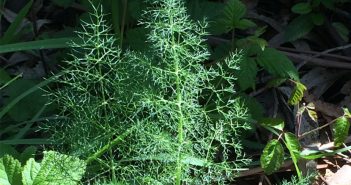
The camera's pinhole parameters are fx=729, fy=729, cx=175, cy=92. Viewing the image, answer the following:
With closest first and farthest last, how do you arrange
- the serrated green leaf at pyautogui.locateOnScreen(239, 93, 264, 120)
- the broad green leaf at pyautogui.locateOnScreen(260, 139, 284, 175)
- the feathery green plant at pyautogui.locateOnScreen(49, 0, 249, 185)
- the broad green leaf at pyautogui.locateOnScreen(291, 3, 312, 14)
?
the feathery green plant at pyautogui.locateOnScreen(49, 0, 249, 185)
the broad green leaf at pyautogui.locateOnScreen(260, 139, 284, 175)
the serrated green leaf at pyautogui.locateOnScreen(239, 93, 264, 120)
the broad green leaf at pyautogui.locateOnScreen(291, 3, 312, 14)

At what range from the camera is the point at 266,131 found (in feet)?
9.09

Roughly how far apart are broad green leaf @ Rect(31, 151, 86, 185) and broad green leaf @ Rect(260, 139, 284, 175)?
1.99 feet

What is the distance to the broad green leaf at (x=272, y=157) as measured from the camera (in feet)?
7.91

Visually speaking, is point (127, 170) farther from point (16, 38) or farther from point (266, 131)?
point (16, 38)

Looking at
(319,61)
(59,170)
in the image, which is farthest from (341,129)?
(59,170)

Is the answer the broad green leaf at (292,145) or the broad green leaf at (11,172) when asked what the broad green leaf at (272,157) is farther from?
the broad green leaf at (11,172)

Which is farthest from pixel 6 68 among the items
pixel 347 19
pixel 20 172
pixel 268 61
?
pixel 347 19

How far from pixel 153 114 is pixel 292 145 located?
0.54m

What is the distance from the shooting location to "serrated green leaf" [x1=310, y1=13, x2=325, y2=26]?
9.73 feet

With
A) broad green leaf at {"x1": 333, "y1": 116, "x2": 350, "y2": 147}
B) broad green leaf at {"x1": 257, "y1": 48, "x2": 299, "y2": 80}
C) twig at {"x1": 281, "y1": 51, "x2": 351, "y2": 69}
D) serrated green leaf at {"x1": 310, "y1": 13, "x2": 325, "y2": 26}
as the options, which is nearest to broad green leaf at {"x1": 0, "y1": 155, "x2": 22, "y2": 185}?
broad green leaf at {"x1": 257, "y1": 48, "x2": 299, "y2": 80}

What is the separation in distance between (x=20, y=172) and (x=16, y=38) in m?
0.99

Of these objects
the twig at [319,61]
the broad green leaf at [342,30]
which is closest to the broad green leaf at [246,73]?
the twig at [319,61]

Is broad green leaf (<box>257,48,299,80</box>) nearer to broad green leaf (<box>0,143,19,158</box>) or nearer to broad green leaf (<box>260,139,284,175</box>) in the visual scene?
broad green leaf (<box>260,139,284,175</box>)

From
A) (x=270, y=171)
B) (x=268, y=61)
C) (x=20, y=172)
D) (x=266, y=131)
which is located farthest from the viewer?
(x=266, y=131)
